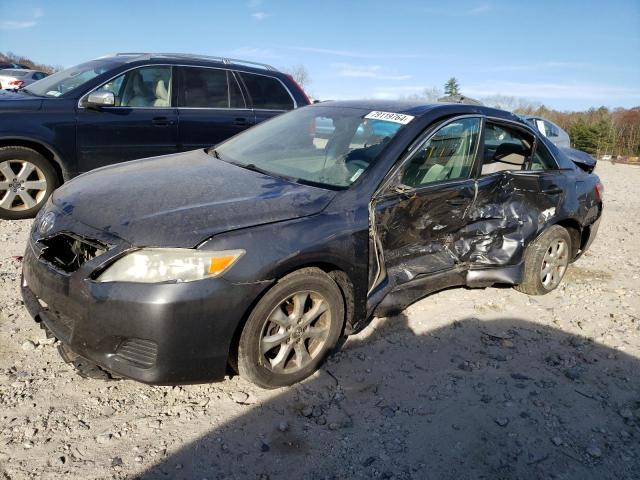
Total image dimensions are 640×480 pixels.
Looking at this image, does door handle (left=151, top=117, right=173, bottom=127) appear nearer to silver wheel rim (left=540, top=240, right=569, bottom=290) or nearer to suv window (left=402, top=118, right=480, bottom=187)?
suv window (left=402, top=118, right=480, bottom=187)

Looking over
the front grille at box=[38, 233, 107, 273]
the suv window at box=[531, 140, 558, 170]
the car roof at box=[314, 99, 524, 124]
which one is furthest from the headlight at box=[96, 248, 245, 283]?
the suv window at box=[531, 140, 558, 170]

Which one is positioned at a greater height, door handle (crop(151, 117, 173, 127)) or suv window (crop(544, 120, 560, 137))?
suv window (crop(544, 120, 560, 137))

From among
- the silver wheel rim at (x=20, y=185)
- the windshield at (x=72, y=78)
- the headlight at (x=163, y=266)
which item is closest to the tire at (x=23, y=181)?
the silver wheel rim at (x=20, y=185)

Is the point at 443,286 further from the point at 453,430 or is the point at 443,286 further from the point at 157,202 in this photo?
the point at 157,202

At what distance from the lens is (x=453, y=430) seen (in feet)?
8.25

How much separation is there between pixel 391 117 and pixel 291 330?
5.43 ft

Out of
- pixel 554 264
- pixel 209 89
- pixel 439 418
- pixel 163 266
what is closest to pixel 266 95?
pixel 209 89

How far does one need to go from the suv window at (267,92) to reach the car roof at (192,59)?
Answer: 4.8 inches

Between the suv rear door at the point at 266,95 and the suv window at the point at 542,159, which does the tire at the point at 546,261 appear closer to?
the suv window at the point at 542,159

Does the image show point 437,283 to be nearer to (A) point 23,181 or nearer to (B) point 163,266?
(B) point 163,266

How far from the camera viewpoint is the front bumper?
219cm

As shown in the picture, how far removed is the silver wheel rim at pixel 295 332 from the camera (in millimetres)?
2580

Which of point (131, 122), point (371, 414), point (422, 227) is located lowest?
point (371, 414)

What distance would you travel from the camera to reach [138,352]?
2.27 meters
